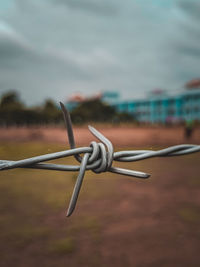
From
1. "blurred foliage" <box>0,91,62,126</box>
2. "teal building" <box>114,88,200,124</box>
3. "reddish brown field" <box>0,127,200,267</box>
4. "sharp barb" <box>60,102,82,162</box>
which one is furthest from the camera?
"teal building" <box>114,88,200,124</box>

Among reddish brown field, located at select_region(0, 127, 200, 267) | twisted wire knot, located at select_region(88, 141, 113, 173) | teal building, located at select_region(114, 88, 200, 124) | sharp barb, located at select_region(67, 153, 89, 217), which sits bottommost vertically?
reddish brown field, located at select_region(0, 127, 200, 267)

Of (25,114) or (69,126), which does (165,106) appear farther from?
(69,126)

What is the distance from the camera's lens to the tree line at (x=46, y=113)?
68.9 ft

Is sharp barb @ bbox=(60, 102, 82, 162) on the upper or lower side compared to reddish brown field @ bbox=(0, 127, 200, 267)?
upper

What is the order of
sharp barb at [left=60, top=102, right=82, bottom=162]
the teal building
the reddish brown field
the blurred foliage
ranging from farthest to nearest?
the teal building < the blurred foliage < the reddish brown field < sharp barb at [left=60, top=102, right=82, bottom=162]

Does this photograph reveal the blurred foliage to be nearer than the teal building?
Yes

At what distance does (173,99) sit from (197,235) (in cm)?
3160

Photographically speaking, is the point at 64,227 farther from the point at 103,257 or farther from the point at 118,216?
the point at 118,216

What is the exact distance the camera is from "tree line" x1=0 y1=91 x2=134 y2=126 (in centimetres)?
2100

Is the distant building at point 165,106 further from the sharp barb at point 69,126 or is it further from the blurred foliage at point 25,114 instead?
the sharp barb at point 69,126

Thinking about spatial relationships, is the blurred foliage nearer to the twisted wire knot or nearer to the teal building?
the teal building

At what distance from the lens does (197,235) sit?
1.85 metres

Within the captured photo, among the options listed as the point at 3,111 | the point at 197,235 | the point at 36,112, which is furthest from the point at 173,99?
the point at 197,235

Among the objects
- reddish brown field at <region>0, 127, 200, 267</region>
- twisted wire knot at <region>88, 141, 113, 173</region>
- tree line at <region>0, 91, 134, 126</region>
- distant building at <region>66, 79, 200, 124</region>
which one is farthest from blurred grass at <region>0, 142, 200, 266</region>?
distant building at <region>66, 79, 200, 124</region>
